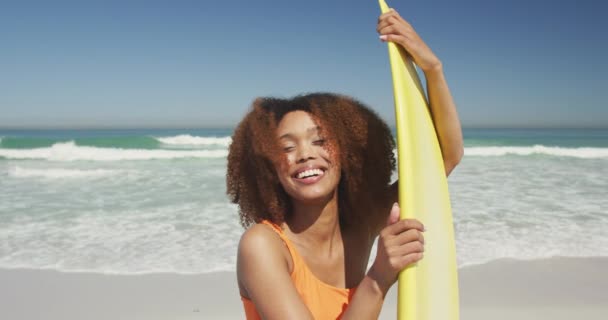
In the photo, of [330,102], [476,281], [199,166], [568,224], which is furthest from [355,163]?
[199,166]

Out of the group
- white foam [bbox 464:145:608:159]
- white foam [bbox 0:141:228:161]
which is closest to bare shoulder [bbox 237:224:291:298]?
white foam [bbox 0:141:228:161]

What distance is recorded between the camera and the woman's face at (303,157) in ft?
5.72

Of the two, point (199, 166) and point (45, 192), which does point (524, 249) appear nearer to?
point (45, 192)

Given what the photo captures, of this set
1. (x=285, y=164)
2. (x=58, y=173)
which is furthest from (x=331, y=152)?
(x=58, y=173)

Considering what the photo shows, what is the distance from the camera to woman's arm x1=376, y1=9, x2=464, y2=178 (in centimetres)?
155

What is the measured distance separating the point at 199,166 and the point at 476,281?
38.3 feet

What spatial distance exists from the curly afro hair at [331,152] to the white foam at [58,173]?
11.4 metres

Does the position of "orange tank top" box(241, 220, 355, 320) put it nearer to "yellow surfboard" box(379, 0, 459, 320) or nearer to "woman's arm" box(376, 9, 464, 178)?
"yellow surfboard" box(379, 0, 459, 320)

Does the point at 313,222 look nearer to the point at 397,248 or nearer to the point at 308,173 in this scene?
the point at 308,173

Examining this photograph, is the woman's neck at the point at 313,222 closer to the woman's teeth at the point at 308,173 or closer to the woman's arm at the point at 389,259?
the woman's teeth at the point at 308,173

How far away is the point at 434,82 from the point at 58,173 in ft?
43.7

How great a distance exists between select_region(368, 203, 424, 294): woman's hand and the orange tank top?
0.39 metres

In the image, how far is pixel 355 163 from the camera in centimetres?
191

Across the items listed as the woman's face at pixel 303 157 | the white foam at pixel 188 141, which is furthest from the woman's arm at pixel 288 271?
the white foam at pixel 188 141
